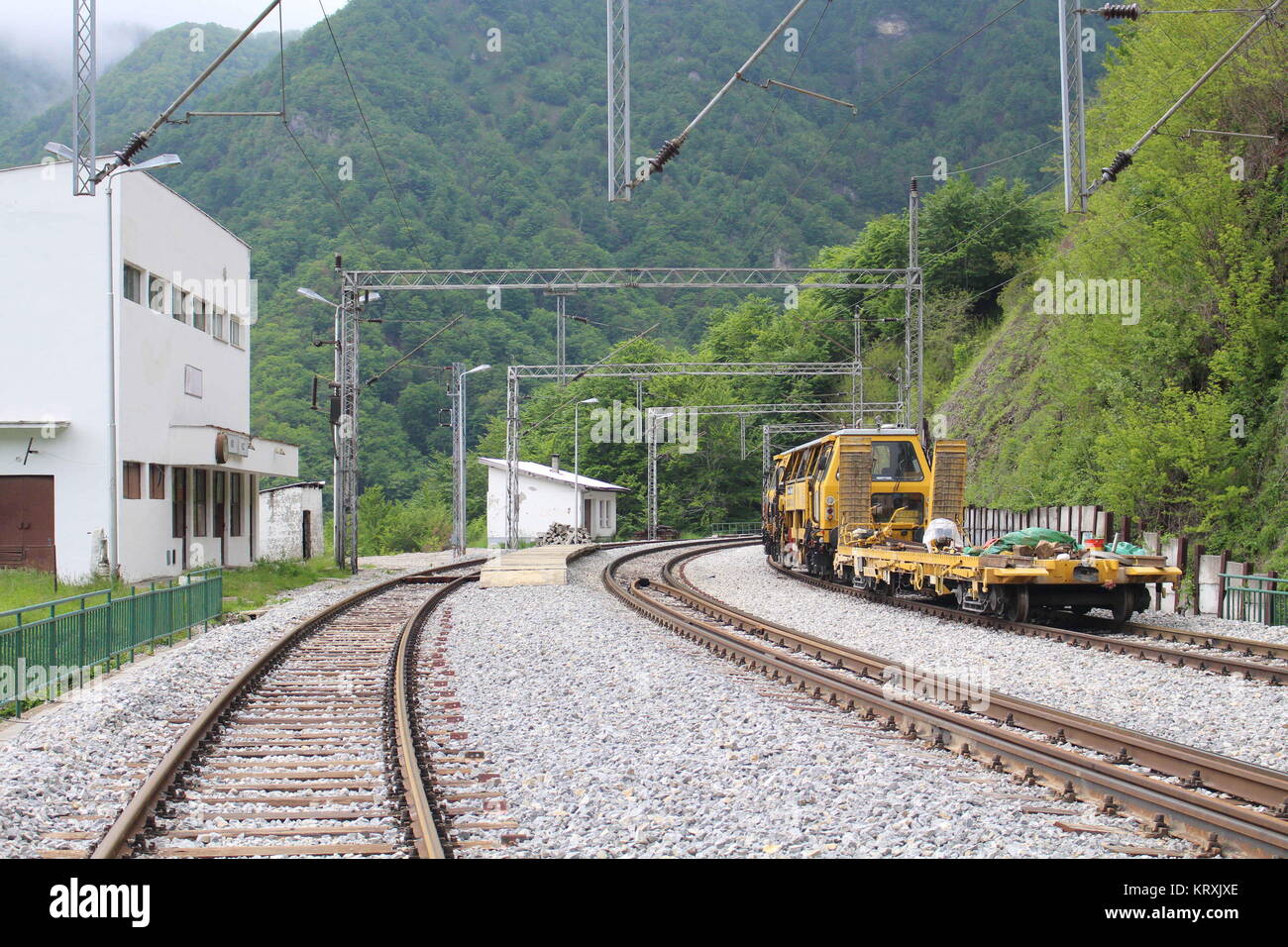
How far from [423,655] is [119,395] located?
13.8m

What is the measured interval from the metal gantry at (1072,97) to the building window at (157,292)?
20.1 metres

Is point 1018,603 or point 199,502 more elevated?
point 199,502

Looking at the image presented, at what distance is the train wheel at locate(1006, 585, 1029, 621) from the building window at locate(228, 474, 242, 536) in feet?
78.0

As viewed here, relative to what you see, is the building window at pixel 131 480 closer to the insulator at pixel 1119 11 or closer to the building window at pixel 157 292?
the building window at pixel 157 292

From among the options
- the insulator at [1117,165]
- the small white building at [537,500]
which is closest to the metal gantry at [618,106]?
the insulator at [1117,165]

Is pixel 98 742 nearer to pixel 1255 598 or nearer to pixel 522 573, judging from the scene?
pixel 1255 598

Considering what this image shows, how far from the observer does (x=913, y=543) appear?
19.9 meters

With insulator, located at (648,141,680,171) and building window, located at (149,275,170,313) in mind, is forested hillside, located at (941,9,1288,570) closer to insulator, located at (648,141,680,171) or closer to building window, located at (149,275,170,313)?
insulator, located at (648,141,680,171)

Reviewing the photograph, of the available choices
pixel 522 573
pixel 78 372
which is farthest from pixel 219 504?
pixel 522 573

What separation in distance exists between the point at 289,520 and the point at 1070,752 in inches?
1569

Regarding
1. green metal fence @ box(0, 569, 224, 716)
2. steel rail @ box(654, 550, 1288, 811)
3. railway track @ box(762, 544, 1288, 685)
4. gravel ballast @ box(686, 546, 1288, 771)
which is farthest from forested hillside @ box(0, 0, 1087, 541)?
steel rail @ box(654, 550, 1288, 811)

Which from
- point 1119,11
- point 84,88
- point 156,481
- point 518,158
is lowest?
point 156,481

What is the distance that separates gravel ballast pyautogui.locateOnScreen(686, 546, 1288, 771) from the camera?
8211 millimetres
